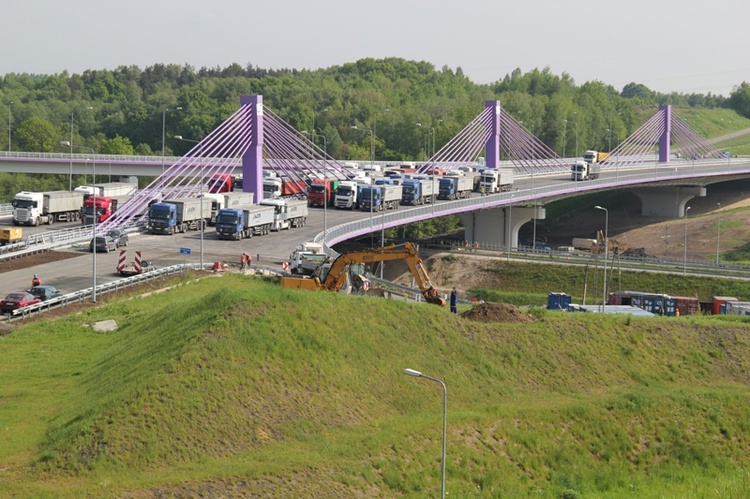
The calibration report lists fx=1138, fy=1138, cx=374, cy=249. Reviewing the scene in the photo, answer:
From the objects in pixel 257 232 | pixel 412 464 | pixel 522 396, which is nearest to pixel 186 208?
pixel 257 232

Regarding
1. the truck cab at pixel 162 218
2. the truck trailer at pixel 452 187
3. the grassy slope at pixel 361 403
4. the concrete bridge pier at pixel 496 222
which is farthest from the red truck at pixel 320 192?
the grassy slope at pixel 361 403

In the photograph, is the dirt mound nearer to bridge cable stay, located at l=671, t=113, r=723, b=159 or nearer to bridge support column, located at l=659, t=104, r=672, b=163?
bridge support column, located at l=659, t=104, r=672, b=163

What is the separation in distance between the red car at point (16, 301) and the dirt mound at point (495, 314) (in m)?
21.4

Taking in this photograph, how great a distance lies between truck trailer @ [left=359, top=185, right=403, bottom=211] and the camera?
98.4m

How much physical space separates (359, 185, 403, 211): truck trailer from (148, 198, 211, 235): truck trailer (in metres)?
18.1

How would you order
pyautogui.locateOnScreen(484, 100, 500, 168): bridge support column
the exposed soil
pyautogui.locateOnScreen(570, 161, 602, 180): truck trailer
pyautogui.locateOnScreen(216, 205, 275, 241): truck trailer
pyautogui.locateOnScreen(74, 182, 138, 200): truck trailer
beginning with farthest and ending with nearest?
pyautogui.locateOnScreen(484, 100, 500, 168): bridge support column → pyautogui.locateOnScreen(570, 161, 602, 180): truck trailer → pyautogui.locateOnScreen(74, 182, 138, 200): truck trailer → pyautogui.locateOnScreen(216, 205, 275, 241): truck trailer → the exposed soil

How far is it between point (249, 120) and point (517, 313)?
5229cm

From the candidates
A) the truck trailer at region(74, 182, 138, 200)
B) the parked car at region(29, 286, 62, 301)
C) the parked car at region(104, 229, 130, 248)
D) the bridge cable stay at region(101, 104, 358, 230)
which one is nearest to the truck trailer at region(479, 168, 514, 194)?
the bridge cable stay at region(101, 104, 358, 230)

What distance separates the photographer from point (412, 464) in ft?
114

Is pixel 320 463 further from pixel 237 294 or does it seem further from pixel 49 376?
pixel 49 376

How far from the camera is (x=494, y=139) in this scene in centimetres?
13800

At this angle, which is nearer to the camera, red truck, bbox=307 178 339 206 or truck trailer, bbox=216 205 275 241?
truck trailer, bbox=216 205 275 241

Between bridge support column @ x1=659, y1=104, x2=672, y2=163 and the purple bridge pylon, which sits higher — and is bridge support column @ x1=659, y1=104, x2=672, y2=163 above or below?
above

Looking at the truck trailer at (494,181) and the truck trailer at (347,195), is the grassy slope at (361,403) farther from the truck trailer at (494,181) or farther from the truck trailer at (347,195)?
the truck trailer at (494,181)
